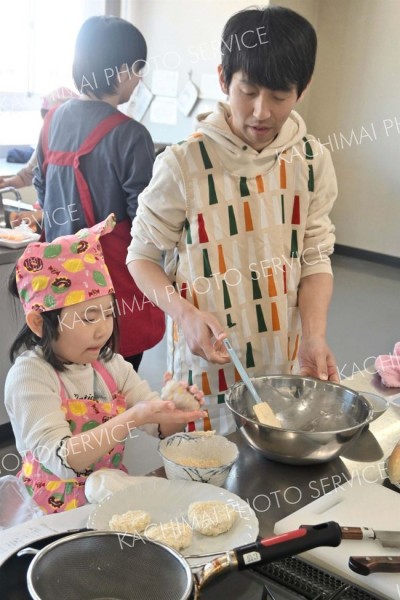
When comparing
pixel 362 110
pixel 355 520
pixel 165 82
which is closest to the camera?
pixel 355 520

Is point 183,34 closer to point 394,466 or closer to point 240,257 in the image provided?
point 240,257

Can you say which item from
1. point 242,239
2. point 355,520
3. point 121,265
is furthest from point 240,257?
point 121,265

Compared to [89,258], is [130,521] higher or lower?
lower

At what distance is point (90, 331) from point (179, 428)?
0.24 metres

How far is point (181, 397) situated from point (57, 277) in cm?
30

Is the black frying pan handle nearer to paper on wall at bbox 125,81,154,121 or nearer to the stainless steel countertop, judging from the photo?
the stainless steel countertop

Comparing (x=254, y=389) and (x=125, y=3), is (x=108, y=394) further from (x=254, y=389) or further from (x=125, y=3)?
(x=125, y=3)

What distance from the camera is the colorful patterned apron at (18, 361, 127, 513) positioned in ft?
4.24

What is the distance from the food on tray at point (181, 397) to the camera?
1.22m

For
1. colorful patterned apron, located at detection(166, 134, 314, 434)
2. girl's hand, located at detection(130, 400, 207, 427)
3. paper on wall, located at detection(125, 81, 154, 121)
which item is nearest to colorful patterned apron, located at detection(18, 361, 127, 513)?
girl's hand, located at detection(130, 400, 207, 427)

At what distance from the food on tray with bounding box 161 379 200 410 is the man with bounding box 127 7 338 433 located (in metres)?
0.18

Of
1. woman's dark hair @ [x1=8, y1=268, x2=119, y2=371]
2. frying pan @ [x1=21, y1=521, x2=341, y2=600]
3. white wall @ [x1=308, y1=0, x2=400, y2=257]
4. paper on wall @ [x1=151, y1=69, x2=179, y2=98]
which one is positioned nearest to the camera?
frying pan @ [x1=21, y1=521, x2=341, y2=600]

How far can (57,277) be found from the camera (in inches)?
49.8

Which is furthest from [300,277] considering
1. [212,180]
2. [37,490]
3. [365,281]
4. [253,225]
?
[365,281]
